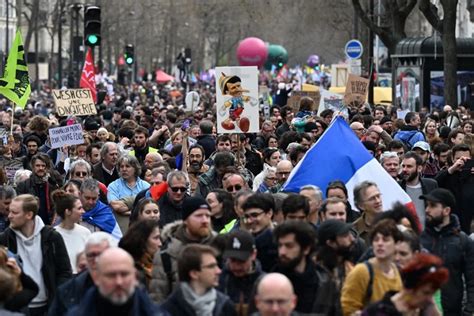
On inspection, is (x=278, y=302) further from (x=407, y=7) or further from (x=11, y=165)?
(x=407, y=7)

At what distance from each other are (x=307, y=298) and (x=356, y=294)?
11.7 inches

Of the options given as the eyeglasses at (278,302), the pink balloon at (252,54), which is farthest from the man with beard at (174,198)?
the pink balloon at (252,54)

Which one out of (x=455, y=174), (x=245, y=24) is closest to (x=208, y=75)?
(x=245, y=24)

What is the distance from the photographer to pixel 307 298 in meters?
9.64

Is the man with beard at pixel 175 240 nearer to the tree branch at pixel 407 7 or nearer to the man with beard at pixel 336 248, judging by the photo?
the man with beard at pixel 336 248

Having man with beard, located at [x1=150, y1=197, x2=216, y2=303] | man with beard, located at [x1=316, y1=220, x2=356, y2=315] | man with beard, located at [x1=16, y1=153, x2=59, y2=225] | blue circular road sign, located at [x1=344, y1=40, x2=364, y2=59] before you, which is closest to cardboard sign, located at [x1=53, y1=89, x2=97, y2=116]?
man with beard, located at [x1=16, y1=153, x2=59, y2=225]

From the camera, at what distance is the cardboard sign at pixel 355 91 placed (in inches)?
1128

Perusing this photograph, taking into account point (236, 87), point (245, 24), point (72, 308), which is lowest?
point (72, 308)

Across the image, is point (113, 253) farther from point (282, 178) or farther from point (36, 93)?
point (36, 93)

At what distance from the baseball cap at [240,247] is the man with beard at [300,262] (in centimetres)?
18

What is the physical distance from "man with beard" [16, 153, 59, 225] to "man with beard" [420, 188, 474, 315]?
5014 mm

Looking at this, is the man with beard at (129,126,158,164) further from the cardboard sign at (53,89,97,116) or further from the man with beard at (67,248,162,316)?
the man with beard at (67,248,162,316)

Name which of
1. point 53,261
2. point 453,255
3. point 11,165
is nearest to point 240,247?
point 53,261

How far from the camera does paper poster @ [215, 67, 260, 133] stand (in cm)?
1983
